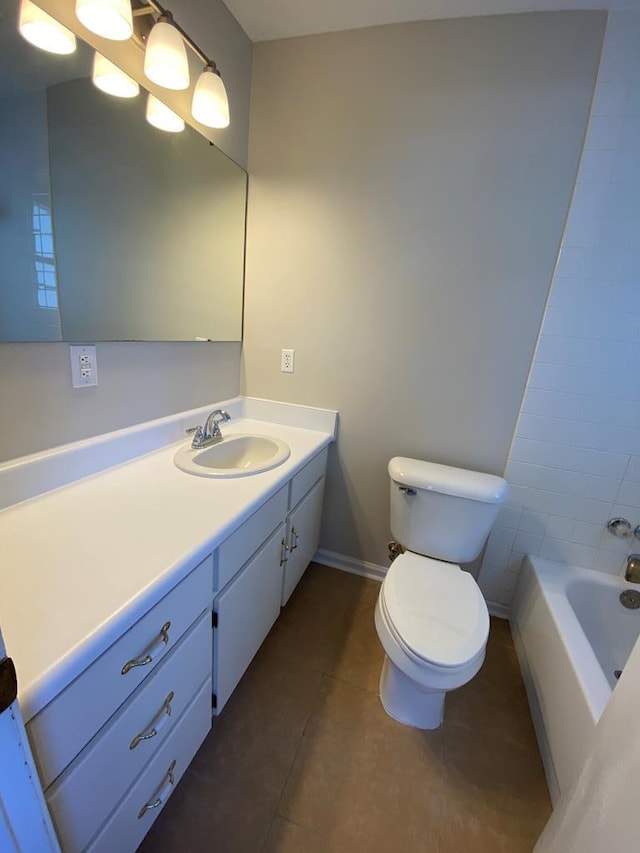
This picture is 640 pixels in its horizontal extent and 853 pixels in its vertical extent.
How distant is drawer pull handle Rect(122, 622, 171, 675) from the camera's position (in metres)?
0.65

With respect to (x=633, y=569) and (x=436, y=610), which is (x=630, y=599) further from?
(x=436, y=610)

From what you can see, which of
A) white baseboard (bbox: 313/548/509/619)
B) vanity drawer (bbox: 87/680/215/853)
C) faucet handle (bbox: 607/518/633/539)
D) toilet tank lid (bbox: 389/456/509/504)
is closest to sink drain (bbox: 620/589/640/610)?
faucet handle (bbox: 607/518/633/539)

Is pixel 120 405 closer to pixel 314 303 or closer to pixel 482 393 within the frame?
pixel 314 303

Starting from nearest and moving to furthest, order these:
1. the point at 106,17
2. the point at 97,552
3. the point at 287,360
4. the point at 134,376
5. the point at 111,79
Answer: the point at 97,552 → the point at 106,17 → the point at 111,79 → the point at 134,376 → the point at 287,360

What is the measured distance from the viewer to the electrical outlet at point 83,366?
101 cm

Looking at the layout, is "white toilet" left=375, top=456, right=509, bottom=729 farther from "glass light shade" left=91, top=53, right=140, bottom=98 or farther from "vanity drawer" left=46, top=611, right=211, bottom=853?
"glass light shade" left=91, top=53, right=140, bottom=98

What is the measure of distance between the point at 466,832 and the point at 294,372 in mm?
1699

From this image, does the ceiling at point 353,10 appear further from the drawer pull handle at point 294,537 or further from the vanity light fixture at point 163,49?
the drawer pull handle at point 294,537

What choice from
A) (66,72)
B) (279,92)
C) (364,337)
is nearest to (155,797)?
(364,337)

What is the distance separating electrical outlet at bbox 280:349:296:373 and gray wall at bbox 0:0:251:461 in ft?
0.79

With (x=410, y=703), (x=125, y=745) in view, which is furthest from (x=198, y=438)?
(x=410, y=703)

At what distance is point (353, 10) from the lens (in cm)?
130

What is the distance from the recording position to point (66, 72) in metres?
0.87

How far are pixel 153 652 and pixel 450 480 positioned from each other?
1143 mm
